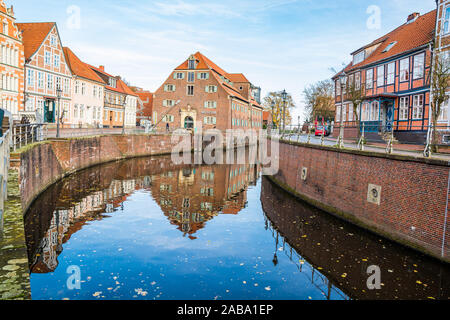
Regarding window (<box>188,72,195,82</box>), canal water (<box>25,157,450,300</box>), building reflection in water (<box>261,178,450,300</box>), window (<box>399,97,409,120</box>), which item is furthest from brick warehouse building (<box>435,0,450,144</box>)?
window (<box>188,72,195,82</box>)

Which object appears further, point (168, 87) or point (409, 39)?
point (168, 87)

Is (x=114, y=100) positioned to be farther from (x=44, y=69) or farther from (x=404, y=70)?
(x=404, y=70)

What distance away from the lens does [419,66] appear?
80.5ft

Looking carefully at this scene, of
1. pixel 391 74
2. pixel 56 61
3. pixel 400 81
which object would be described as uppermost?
pixel 56 61

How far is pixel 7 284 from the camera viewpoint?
4.94 meters

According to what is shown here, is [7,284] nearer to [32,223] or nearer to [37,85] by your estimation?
[32,223]

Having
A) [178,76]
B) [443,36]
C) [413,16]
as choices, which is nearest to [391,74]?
[443,36]

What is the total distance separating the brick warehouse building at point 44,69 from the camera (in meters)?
37.0

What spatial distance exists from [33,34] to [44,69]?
4090mm

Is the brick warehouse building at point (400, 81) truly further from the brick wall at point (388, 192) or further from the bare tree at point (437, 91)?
the brick wall at point (388, 192)

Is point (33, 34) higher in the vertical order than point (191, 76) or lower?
higher

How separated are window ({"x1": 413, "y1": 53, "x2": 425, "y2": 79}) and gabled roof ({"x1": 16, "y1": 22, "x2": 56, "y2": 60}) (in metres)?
34.9

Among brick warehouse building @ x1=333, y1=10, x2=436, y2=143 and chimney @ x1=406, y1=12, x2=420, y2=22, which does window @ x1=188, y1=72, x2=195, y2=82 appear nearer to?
brick warehouse building @ x1=333, y1=10, x2=436, y2=143
